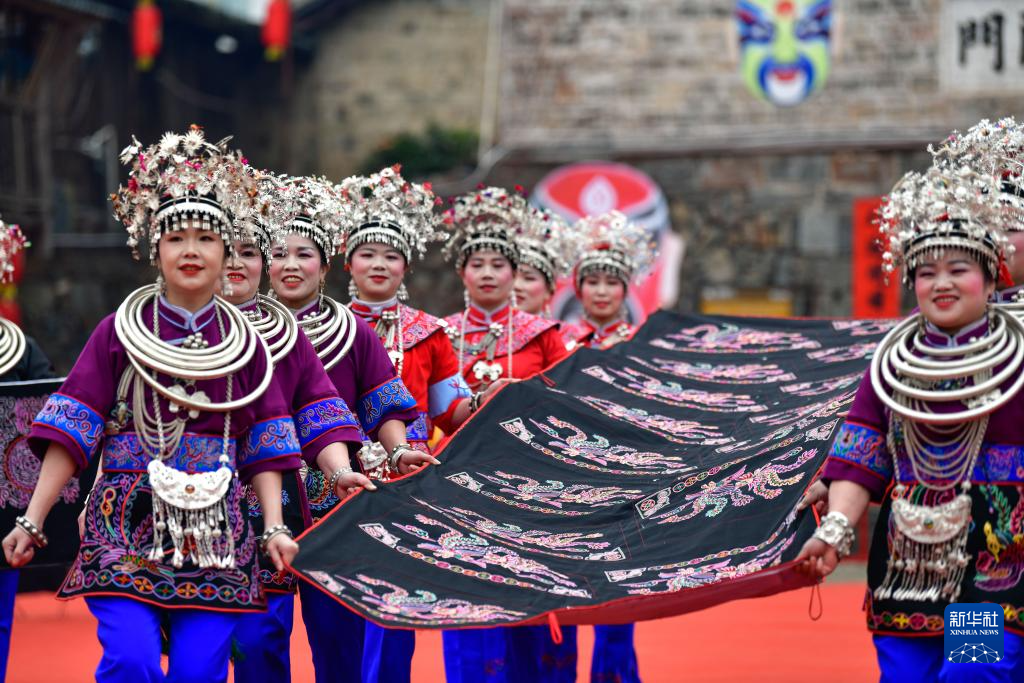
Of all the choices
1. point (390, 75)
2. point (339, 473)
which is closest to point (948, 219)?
point (339, 473)

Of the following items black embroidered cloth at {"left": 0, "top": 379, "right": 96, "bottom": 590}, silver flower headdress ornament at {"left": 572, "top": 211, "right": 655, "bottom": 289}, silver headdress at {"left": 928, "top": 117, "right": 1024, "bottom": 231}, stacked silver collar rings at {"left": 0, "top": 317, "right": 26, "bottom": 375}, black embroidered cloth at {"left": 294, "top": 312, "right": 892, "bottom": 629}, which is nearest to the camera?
black embroidered cloth at {"left": 294, "top": 312, "right": 892, "bottom": 629}

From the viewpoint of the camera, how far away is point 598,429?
18.8 feet

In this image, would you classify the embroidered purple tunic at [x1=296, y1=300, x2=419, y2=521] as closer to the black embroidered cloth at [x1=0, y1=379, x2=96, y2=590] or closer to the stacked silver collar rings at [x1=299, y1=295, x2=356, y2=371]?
the stacked silver collar rings at [x1=299, y1=295, x2=356, y2=371]

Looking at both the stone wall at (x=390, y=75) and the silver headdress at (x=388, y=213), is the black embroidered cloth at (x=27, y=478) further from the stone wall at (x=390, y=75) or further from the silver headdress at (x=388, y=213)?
the stone wall at (x=390, y=75)

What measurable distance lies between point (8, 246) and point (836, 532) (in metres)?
3.41

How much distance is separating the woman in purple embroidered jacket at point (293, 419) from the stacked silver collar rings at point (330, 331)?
0.93 feet

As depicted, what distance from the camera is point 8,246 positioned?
604 centimetres

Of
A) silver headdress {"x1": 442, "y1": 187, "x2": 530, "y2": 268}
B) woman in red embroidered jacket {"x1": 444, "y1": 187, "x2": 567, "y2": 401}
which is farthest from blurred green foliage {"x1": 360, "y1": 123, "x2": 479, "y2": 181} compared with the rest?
woman in red embroidered jacket {"x1": 444, "y1": 187, "x2": 567, "y2": 401}

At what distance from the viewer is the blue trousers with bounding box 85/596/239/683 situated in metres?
4.04

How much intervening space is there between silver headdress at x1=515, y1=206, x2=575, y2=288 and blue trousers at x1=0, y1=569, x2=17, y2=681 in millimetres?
2886

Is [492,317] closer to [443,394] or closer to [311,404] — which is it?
[443,394]

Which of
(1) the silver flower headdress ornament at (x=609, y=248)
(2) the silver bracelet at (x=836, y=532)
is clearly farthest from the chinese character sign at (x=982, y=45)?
(2) the silver bracelet at (x=836, y=532)

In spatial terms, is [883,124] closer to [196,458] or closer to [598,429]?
[598,429]

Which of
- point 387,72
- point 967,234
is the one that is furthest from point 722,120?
point 967,234
